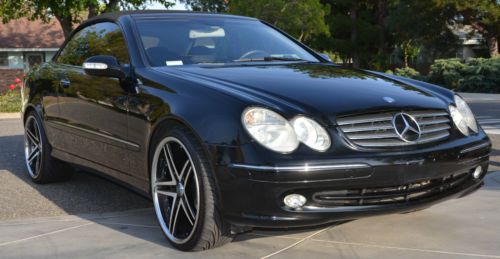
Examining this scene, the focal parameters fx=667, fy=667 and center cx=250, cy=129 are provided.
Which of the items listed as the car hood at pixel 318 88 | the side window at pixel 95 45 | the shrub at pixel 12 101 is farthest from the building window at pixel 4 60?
the car hood at pixel 318 88

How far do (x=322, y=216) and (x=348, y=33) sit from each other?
45.4 meters

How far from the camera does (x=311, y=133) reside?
363 centimetres

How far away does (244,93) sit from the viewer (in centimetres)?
385

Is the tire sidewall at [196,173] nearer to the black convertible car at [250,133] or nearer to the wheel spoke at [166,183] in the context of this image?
the black convertible car at [250,133]

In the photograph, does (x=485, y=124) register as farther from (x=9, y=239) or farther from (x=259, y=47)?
(x=9, y=239)

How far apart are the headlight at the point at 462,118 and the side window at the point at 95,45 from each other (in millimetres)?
2314

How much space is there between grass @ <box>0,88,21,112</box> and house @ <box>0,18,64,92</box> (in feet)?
46.7

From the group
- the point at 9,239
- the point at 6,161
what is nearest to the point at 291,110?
the point at 9,239

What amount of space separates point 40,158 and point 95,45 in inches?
54.3

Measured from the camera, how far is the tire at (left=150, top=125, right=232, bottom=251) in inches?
148

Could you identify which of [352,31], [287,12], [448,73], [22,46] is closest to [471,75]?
[448,73]

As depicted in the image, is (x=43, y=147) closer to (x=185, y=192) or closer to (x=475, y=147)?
(x=185, y=192)

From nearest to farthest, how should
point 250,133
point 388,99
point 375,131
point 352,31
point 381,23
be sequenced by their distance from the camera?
point 250,133 < point 375,131 < point 388,99 < point 352,31 < point 381,23

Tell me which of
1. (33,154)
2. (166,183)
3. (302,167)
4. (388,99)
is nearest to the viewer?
(302,167)
